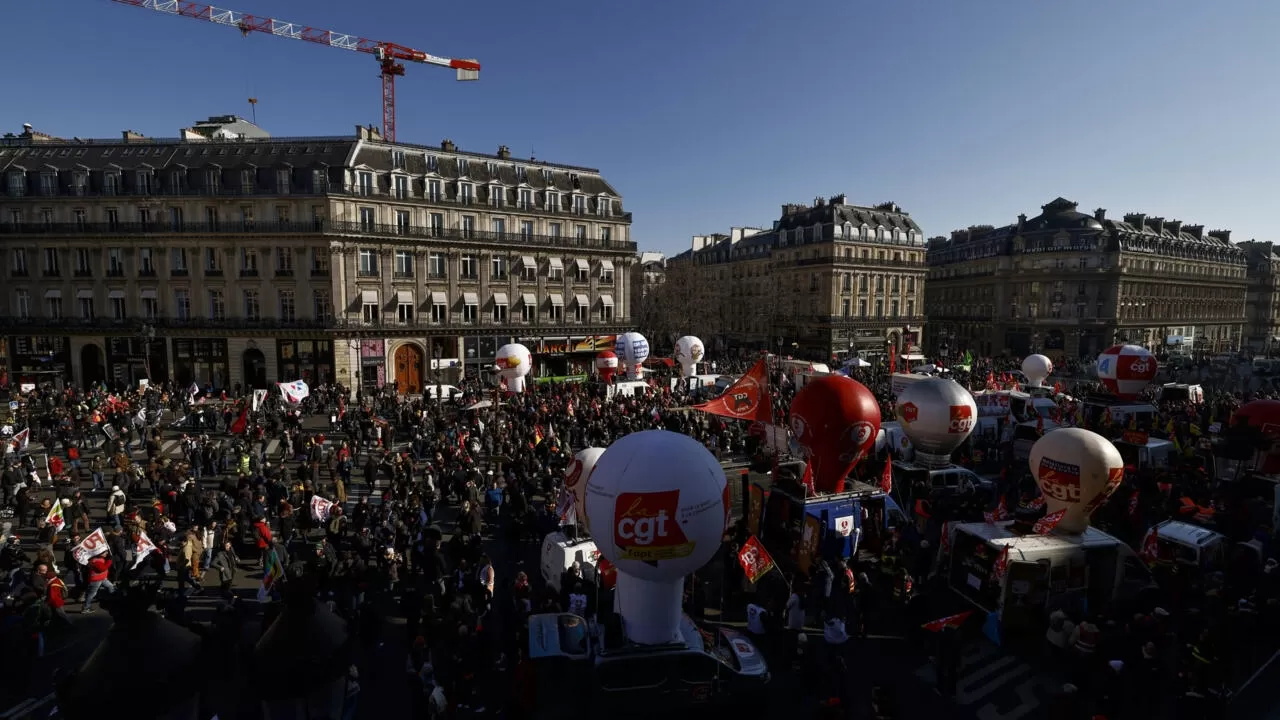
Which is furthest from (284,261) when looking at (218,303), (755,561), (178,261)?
(755,561)

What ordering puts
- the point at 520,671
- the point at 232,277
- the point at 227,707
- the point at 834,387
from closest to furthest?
1. the point at 520,671
2. the point at 227,707
3. the point at 834,387
4. the point at 232,277

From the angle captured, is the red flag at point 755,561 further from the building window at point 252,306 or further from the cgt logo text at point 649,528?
the building window at point 252,306

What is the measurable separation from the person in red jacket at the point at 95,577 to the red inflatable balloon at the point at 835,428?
14709 mm

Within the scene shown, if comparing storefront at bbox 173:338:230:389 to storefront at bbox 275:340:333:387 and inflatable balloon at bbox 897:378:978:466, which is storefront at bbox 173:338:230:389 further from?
inflatable balloon at bbox 897:378:978:466

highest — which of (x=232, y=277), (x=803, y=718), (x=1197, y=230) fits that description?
(x=1197, y=230)

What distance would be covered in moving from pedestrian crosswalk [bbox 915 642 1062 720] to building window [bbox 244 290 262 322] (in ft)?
135

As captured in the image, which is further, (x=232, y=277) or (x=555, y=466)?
(x=232, y=277)

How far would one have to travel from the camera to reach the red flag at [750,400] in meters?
17.6

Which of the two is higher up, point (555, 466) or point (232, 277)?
point (232, 277)

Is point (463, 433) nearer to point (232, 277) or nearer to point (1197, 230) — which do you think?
point (232, 277)

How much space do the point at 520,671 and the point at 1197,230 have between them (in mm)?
102546

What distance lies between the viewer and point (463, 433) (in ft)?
75.5

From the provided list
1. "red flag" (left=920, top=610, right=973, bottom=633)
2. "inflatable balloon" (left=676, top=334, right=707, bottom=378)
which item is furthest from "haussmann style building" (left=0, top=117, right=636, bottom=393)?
"red flag" (left=920, top=610, right=973, bottom=633)

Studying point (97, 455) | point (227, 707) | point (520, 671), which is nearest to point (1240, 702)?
point (520, 671)
